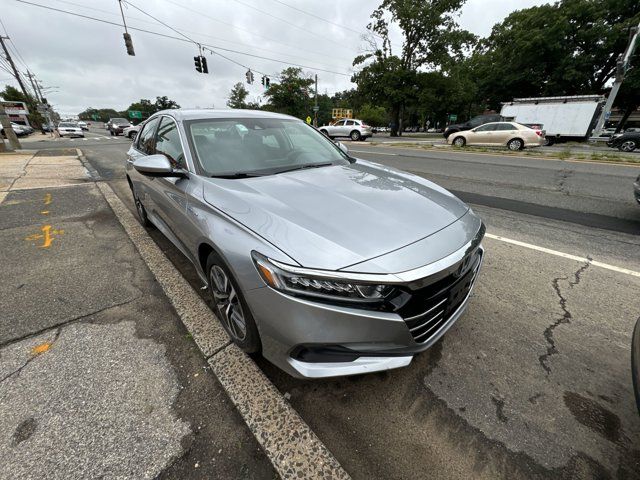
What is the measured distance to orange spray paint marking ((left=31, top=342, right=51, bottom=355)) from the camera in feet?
6.90

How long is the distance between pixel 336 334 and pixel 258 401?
0.73 metres

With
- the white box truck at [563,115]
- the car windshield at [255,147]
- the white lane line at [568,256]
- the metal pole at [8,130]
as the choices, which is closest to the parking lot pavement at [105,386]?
the car windshield at [255,147]

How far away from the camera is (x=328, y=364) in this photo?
148 cm

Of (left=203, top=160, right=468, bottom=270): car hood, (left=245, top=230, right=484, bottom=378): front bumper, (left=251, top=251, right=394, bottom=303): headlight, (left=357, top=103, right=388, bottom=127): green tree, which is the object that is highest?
(left=203, top=160, right=468, bottom=270): car hood

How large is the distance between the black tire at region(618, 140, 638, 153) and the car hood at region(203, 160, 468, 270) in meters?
19.9

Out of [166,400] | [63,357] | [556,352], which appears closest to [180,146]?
[63,357]

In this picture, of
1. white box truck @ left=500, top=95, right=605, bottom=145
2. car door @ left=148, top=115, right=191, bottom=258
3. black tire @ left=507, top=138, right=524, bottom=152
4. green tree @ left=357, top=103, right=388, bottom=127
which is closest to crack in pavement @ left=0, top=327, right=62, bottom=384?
car door @ left=148, top=115, right=191, bottom=258

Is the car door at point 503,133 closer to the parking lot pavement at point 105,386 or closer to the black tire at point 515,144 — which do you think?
the black tire at point 515,144

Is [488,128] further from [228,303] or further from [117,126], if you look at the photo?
[117,126]

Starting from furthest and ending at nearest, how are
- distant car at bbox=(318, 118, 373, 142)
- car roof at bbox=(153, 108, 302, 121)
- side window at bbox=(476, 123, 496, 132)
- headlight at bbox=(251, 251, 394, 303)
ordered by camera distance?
distant car at bbox=(318, 118, 373, 142) < side window at bbox=(476, 123, 496, 132) < car roof at bbox=(153, 108, 302, 121) < headlight at bbox=(251, 251, 394, 303)

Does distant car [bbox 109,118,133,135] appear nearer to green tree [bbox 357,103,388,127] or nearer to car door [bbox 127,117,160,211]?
car door [bbox 127,117,160,211]

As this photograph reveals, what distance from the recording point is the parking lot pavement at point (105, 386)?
1458 mm

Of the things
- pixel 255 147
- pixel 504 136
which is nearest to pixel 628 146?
pixel 504 136

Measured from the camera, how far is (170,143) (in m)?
2.91
